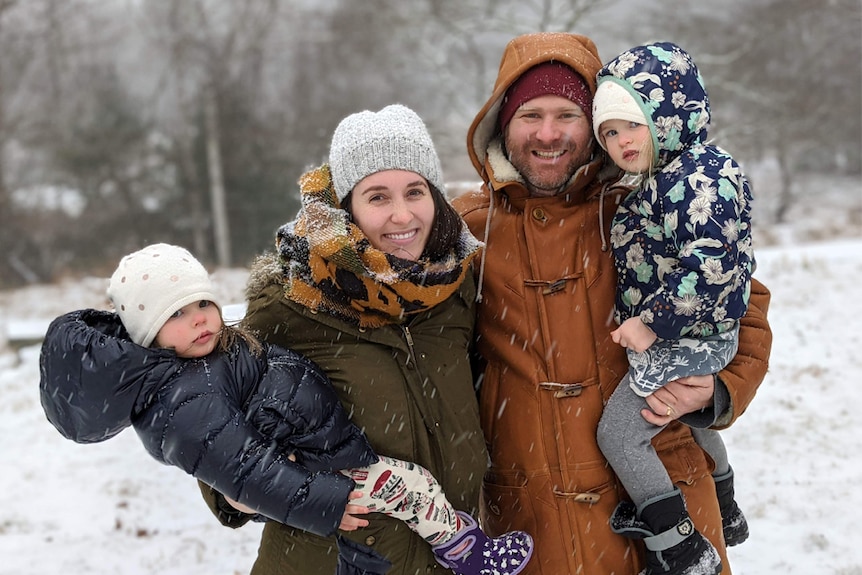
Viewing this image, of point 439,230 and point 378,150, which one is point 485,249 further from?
point 378,150

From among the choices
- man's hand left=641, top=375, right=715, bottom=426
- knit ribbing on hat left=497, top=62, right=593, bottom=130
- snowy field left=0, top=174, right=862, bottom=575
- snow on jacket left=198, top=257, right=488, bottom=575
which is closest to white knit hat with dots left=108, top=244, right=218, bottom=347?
snow on jacket left=198, top=257, right=488, bottom=575

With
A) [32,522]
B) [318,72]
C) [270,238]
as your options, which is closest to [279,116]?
[318,72]

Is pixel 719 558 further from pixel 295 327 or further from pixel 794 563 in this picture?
pixel 794 563

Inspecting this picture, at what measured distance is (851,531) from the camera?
14.5 feet

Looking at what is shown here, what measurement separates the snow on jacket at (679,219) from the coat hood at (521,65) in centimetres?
17

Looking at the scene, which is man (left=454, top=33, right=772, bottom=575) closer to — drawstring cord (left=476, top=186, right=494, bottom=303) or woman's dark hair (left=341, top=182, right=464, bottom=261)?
drawstring cord (left=476, top=186, right=494, bottom=303)

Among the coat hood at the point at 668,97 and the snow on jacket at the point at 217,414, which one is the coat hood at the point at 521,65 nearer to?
the coat hood at the point at 668,97

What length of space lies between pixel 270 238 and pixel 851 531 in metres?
18.6

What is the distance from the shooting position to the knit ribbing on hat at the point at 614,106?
7.73 ft

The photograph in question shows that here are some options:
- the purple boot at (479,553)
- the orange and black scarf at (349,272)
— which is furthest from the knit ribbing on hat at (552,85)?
the purple boot at (479,553)

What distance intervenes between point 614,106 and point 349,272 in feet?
3.41

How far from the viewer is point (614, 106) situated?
238cm

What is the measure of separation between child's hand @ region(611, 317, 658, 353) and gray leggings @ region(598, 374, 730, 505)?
154 millimetres

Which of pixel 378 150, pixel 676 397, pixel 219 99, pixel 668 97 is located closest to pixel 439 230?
pixel 378 150
